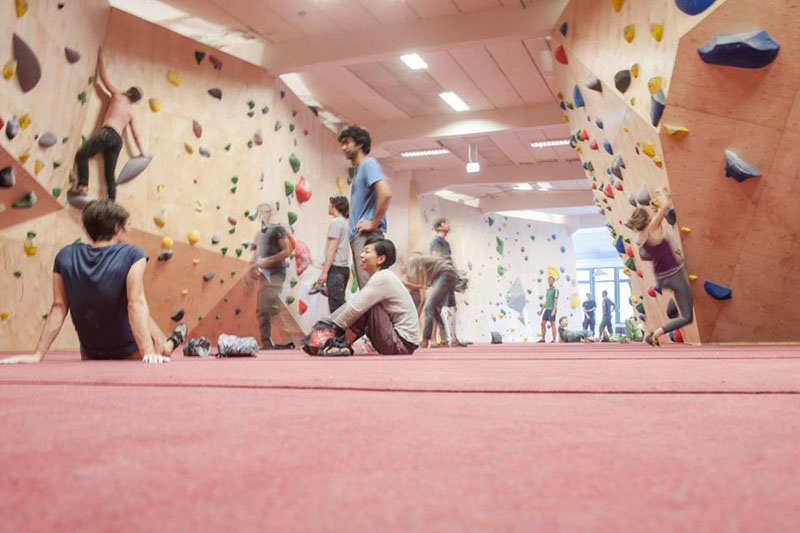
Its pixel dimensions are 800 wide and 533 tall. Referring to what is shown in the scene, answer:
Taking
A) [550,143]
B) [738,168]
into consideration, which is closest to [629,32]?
[738,168]

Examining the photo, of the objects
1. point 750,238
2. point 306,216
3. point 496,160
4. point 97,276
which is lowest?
point 97,276

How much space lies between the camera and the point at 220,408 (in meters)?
1.12

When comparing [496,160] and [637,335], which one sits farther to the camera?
[496,160]

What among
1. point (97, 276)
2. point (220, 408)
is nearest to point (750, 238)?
point (97, 276)

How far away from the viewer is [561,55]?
5.64 m

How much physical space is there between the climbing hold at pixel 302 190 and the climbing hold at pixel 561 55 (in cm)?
307

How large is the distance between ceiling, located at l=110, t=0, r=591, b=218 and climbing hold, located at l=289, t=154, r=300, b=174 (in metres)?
0.88

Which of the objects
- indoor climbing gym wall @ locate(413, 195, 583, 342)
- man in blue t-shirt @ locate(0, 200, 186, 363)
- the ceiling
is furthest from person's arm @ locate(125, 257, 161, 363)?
indoor climbing gym wall @ locate(413, 195, 583, 342)

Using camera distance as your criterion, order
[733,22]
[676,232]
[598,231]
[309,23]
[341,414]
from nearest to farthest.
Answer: [341,414]
[733,22]
[676,232]
[309,23]
[598,231]

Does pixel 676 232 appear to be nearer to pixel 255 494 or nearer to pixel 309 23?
pixel 309 23

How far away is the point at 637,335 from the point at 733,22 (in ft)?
17.4

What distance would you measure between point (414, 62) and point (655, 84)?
3288mm

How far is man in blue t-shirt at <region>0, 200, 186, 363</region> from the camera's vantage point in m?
2.53

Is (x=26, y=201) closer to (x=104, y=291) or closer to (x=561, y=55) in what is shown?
(x=104, y=291)
